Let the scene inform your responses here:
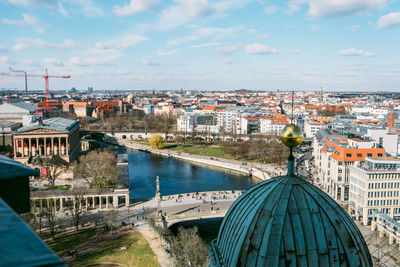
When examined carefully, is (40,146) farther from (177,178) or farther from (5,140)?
(177,178)

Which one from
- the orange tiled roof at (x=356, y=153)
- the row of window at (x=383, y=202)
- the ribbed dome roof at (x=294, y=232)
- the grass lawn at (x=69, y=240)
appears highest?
the ribbed dome roof at (x=294, y=232)

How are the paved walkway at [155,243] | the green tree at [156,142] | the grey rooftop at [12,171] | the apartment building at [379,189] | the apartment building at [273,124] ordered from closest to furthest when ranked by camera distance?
the grey rooftop at [12,171] < the paved walkway at [155,243] < the apartment building at [379,189] < the green tree at [156,142] < the apartment building at [273,124]

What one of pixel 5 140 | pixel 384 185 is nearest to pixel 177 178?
pixel 384 185

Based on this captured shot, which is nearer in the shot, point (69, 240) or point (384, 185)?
point (69, 240)

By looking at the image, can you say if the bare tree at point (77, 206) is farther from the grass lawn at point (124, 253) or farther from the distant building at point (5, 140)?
the distant building at point (5, 140)

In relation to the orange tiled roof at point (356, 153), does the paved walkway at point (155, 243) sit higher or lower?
lower

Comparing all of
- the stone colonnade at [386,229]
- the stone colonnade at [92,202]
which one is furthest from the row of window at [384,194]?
the stone colonnade at [92,202]
